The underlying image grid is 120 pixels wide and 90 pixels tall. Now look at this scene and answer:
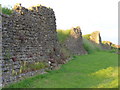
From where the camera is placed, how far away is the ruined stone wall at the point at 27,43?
12172 millimetres

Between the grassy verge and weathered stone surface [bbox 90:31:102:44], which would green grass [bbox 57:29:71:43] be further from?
the grassy verge

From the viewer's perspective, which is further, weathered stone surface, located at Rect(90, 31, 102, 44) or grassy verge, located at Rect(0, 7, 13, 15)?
weathered stone surface, located at Rect(90, 31, 102, 44)

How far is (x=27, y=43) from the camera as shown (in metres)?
14.9

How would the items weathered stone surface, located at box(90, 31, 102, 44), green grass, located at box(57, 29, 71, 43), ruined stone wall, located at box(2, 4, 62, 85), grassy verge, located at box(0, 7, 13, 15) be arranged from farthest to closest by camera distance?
weathered stone surface, located at box(90, 31, 102, 44) < green grass, located at box(57, 29, 71, 43) < grassy verge, located at box(0, 7, 13, 15) < ruined stone wall, located at box(2, 4, 62, 85)

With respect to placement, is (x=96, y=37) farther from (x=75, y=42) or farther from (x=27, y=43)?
(x=27, y=43)

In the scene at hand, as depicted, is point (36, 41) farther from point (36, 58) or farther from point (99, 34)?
point (99, 34)

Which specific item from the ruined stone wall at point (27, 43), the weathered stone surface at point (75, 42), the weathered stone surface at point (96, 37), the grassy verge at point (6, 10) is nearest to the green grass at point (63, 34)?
the weathered stone surface at point (75, 42)

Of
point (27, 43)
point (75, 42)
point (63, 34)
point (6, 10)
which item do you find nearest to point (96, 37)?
point (75, 42)

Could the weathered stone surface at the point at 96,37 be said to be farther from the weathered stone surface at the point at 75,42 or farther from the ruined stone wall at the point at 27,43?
the ruined stone wall at the point at 27,43

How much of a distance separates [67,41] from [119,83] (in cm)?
2636

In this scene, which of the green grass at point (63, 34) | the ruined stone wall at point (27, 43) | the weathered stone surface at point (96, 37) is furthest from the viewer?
the weathered stone surface at point (96, 37)

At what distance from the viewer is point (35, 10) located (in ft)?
55.9

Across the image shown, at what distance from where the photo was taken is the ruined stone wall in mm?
12172

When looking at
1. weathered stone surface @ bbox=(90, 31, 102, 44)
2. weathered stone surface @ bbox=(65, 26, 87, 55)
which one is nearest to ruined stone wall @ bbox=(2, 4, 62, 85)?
weathered stone surface @ bbox=(65, 26, 87, 55)
